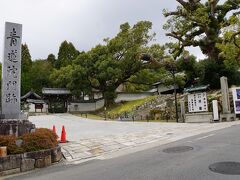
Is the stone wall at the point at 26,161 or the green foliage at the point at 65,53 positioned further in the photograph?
the green foliage at the point at 65,53

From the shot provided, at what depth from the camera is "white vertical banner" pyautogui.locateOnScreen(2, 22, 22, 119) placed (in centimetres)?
907

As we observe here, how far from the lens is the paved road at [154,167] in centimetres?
565

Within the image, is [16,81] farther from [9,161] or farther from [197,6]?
[197,6]

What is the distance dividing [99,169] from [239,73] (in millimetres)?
25662

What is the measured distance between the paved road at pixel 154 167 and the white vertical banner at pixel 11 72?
114 inches

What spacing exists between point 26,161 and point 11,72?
353 cm

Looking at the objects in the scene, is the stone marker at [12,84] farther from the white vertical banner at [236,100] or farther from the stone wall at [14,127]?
the white vertical banner at [236,100]

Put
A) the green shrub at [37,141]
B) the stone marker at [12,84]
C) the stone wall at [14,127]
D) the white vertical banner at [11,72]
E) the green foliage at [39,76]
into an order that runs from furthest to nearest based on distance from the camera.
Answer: the green foliage at [39,76] → the white vertical banner at [11,72] → the stone marker at [12,84] → the stone wall at [14,127] → the green shrub at [37,141]

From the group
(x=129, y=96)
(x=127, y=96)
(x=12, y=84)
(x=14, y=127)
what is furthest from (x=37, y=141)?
(x=129, y=96)

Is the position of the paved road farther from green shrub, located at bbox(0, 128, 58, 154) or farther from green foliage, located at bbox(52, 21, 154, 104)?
green foliage, located at bbox(52, 21, 154, 104)

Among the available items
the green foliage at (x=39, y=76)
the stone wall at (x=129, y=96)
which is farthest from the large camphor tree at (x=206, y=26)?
the green foliage at (x=39, y=76)

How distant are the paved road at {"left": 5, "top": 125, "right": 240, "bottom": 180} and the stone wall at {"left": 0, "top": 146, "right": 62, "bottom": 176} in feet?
1.12

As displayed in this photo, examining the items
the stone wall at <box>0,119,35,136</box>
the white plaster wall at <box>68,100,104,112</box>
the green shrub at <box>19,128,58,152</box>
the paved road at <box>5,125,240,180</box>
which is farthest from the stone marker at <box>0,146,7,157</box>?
the white plaster wall at <box>68,100,104,112</box>

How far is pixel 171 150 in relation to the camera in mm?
8586
